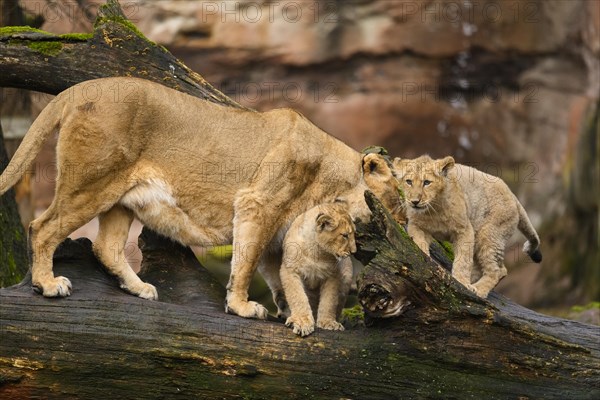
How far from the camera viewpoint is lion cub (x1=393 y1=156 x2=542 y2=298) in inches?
337

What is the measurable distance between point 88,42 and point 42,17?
3.56m

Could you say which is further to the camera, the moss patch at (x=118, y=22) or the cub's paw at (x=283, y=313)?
the moss patch at (x=118, y=22)

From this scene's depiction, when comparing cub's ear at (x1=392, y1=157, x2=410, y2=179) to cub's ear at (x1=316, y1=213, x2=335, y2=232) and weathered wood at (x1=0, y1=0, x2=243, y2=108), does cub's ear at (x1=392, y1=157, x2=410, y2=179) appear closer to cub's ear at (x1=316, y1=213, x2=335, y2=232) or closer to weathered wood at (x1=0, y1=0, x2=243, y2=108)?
cub's ear at (x1=316, y1=213, x2=335, y2=232)

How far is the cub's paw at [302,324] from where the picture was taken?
7.48m

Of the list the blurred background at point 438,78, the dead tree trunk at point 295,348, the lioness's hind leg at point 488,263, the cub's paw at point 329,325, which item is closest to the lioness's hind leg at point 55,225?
the dead tree trunk at point 295,348

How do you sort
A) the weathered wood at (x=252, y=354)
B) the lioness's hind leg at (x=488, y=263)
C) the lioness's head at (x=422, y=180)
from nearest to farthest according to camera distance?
the weathered wood at (x=252, y=354) < the lioness's head at (x=422, y=180) < the lioness's hind leg at (x=488, y=263)

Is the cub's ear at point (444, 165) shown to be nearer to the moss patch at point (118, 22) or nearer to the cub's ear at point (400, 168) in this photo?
the cub's ear at point (400, 168)

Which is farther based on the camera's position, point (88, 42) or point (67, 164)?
point (88, 42)

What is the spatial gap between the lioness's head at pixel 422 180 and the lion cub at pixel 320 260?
0.64 meters

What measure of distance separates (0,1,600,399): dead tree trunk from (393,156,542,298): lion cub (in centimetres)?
108

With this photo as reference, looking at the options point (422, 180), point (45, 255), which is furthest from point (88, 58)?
point (422, 180)

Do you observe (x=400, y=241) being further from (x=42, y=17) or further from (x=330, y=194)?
(x=42, y=17)

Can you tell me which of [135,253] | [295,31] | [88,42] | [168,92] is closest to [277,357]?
[168,92]

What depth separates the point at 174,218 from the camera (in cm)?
816
